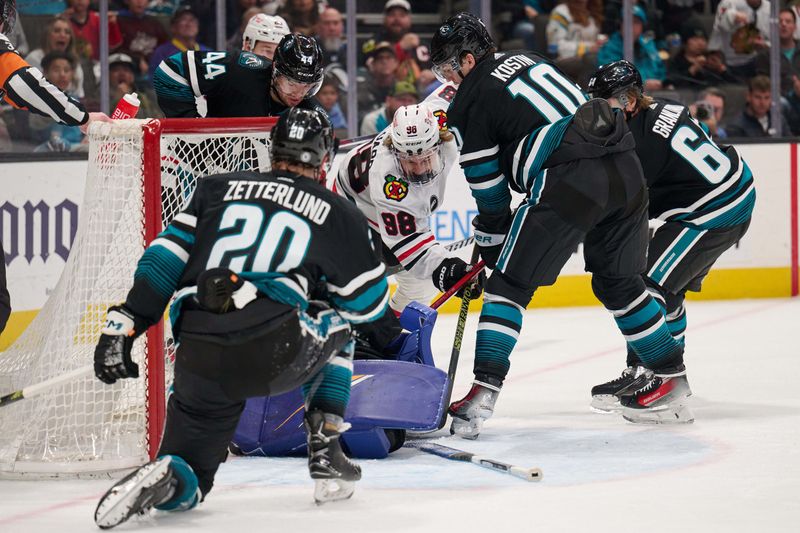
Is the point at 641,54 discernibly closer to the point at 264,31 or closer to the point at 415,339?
the point at 264,31

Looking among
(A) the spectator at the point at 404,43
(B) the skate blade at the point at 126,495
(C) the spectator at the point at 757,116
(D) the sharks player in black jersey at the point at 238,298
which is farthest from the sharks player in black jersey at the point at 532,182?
(C) the spectator at the point at 757,116

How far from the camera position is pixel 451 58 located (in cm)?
397

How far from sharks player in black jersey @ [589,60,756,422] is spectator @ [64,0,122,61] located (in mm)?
3203

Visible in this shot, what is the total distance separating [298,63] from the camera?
4047mm

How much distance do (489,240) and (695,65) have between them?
424 cm

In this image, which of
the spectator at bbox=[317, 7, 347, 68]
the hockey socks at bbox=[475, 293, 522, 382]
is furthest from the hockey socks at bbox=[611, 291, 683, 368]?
the spectator at bbox=[317, 7, 347, 68]

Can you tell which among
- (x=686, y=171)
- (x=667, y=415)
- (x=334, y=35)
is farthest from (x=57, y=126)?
(x=667, y=415)

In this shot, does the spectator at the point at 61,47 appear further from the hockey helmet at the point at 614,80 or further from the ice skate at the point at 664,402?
the ice skate at the point at 664,402

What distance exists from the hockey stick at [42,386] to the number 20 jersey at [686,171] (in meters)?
1.95

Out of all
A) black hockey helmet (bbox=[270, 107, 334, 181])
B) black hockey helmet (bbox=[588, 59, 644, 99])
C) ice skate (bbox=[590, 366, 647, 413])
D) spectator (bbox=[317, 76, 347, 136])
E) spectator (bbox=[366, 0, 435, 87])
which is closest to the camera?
black hockey helmet (bbox=[270, 107, 334, 181])

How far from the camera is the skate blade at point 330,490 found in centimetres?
308

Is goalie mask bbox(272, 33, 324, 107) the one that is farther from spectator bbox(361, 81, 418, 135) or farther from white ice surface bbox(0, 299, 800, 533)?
spectator bbox(361, 81, 418, 135)

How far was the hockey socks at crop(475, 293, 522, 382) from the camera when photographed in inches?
153

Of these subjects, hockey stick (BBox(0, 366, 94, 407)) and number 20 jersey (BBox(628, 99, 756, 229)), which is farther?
number 20 jersey (BBox(628, 99, 756, 229))
